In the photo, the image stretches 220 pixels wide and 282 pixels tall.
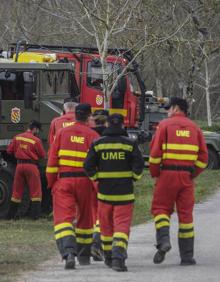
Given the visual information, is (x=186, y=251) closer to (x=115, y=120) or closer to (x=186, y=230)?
(x=186, y=230)

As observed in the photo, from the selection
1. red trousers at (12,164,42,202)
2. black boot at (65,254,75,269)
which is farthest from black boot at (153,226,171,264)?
red trousers at (12,164,42,202)

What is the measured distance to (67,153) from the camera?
10.1 meters

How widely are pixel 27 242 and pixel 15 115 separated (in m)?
3.93

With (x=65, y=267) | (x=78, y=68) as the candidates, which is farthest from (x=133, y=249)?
(x=78, y=68)

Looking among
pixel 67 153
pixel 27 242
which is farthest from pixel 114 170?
pixel 27 242

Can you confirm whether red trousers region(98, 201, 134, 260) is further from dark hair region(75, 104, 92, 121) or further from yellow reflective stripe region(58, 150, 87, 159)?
dark hair region(75, 104, 92, 121)

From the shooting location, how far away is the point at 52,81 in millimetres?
16016

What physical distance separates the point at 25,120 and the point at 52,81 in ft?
2.96

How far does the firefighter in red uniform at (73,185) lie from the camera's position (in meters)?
9.96

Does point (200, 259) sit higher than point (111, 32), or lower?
lower

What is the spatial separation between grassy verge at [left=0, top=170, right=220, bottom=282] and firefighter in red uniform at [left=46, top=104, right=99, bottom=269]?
23.8 inches

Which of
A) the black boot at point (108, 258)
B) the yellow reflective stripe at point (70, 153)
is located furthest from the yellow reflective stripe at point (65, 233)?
the yellow reflective stripe at point (70, 153)

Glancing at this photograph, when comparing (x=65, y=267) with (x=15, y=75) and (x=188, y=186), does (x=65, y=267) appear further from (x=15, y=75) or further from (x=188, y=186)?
(x=15, y=75)

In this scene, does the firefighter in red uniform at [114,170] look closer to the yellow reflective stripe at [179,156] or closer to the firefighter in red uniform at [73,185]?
the firefighter in red uniform at [73,185]
